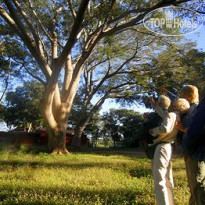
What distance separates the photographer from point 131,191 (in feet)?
20.4

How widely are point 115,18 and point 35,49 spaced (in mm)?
3856

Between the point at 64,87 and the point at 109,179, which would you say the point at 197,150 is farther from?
the point at 64,87

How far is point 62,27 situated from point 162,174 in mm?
15195

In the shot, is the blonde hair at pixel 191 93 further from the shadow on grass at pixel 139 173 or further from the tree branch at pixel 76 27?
the tree branch at pixel 76 27

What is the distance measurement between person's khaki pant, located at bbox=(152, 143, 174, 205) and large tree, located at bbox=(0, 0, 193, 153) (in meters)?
7.68

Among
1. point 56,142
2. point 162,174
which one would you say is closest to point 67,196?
point 162,174

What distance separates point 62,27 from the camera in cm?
1847

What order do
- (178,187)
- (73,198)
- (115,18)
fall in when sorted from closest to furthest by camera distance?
(73,198) → (178,187) → (115,18)

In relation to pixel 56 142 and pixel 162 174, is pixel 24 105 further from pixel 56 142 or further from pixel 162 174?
pixel 162 174

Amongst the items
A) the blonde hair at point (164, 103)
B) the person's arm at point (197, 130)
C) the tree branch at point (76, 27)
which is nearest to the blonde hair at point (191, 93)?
the blonde hair at point (164, 103)

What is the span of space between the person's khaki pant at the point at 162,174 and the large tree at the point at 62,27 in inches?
302

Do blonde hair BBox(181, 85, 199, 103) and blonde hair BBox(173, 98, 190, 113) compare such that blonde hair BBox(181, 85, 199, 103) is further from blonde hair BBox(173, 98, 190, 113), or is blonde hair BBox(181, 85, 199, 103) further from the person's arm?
the person's arm

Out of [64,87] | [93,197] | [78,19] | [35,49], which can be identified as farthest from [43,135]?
[93,197]

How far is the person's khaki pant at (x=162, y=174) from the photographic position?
4477 millimetres
